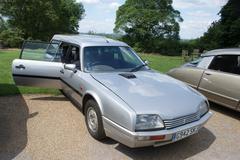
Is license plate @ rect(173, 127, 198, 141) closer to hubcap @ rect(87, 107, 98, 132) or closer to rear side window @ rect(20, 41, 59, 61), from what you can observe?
hubcap @ rect(87, 107, 98, 132)

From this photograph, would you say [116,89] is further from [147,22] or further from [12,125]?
[147,22]

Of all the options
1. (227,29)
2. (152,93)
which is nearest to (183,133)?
(152,93)

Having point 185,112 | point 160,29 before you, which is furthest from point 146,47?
point 185,112

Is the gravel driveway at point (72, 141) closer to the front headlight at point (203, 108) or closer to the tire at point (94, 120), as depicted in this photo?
the tire at point (94, 120)

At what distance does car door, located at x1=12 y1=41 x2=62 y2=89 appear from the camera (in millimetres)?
6613

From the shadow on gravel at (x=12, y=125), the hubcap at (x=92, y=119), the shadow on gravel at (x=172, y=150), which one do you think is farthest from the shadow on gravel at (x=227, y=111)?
the shadow on gravel at (x=12, y=125)

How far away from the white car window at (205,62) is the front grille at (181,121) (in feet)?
9.66

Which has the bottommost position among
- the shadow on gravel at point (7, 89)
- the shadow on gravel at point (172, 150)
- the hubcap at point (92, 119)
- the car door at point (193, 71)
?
the shadow on gravel at point (172, 150)

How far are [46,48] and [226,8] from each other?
1169 inches

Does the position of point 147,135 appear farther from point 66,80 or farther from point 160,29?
point 160,29

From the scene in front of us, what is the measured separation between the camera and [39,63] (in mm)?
6652

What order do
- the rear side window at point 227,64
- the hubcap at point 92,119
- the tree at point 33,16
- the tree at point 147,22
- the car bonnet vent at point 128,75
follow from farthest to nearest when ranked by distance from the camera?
the tree at point 147,22 < the tree at point 33,16 < the rear side window at point 227,64 < the car bonnet vent at point 128,75 < the hubcap at point 92,119

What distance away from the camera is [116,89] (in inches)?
182

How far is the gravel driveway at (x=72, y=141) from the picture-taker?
4406mm
